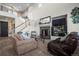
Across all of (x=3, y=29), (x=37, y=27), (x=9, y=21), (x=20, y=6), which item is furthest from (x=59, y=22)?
(x=3, y=29)

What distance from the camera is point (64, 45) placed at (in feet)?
7.62

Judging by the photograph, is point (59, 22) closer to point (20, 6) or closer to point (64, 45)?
point (64, 45)

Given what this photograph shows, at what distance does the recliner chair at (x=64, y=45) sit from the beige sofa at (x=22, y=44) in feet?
1.11

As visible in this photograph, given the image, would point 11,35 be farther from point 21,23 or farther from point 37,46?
point 37,46

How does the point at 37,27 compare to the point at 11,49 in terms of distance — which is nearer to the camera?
the point at 11,49

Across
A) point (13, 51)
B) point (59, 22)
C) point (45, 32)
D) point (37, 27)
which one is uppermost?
point (59, 22)

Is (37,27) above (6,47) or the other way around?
above

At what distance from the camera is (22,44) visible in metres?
2.32

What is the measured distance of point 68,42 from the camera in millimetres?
2303

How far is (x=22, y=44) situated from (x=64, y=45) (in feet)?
2.82

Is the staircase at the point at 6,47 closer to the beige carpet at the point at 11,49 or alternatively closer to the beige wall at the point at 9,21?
the beige carpet at the point at 11,49

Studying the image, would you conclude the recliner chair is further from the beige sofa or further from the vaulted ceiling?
the vaulted ceiling

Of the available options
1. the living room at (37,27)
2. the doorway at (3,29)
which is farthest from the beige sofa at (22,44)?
the doorway at (3,29)

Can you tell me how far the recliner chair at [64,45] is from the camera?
7.51 ft
